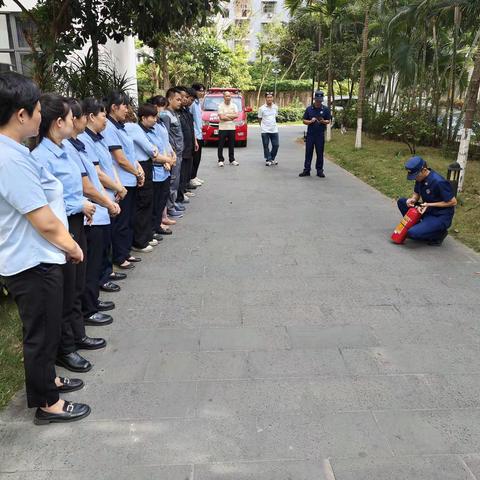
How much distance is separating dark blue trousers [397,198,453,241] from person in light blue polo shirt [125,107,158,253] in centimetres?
310

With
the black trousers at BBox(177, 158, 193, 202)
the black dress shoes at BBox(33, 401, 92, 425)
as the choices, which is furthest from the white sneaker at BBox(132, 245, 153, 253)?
the black dress shoes at BBox(33, 401, 92, 425)

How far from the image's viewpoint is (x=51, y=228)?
2.36 m

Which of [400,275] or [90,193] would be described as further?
[400,275]

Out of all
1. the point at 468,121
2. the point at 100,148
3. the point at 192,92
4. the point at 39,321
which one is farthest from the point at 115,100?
the point at 468,121

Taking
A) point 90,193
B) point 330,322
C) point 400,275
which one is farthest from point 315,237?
point 90,193

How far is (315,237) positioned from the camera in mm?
6203

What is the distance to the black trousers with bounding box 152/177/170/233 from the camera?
5820 mm

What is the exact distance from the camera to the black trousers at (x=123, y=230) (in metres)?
4.81

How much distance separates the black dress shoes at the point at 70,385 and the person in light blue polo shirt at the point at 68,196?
170 mm

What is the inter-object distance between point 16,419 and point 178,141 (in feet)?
16.1

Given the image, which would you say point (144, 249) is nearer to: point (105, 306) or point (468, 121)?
point (105, 306)

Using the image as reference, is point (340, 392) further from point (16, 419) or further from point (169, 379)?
point (16, 419)

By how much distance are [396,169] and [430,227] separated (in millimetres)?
5018

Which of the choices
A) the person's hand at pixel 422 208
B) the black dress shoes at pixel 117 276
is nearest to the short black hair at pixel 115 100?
the black dress shoes at pixel 117 276
